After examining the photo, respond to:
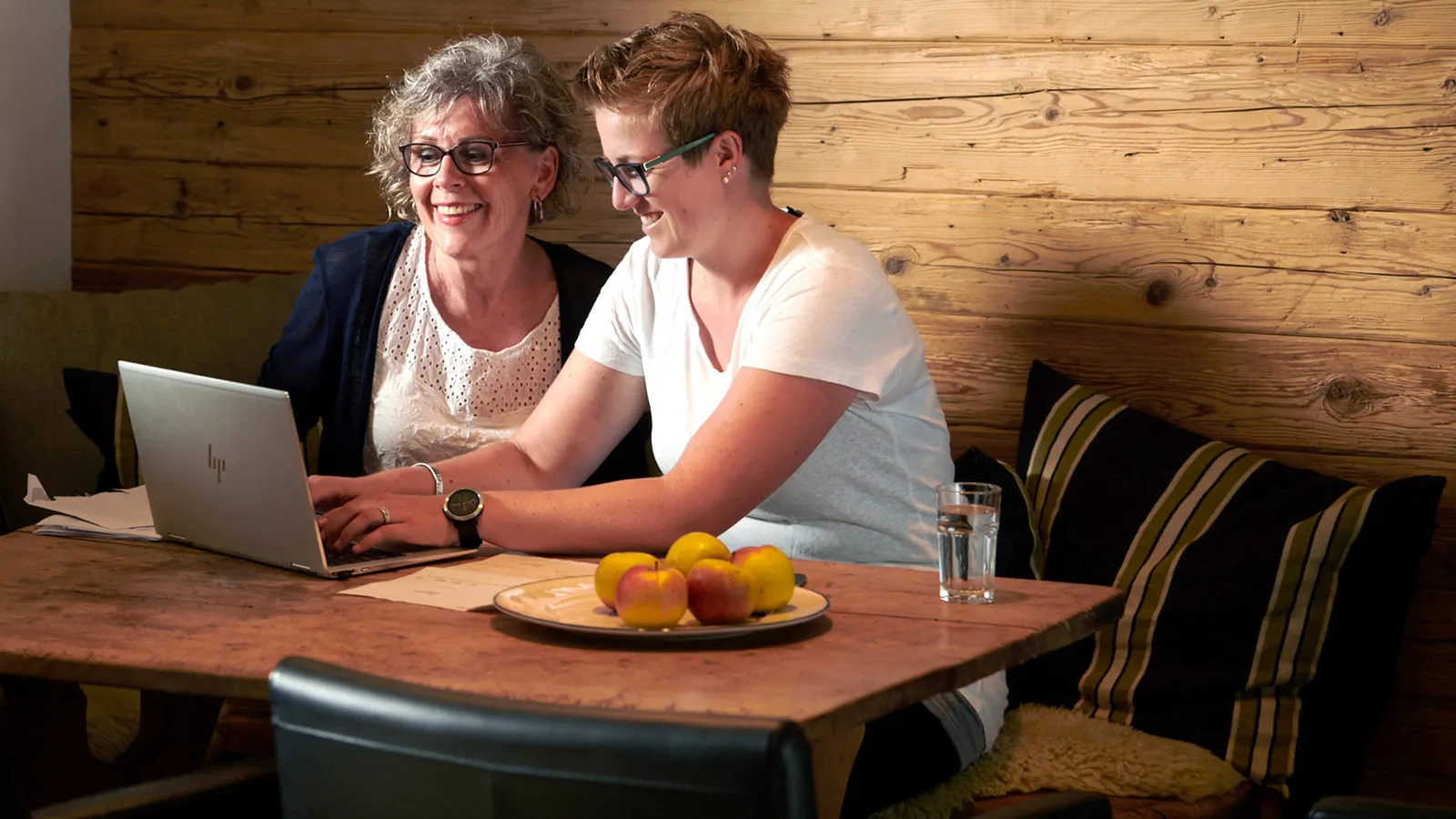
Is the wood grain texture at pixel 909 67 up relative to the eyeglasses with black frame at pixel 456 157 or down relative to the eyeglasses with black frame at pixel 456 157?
up

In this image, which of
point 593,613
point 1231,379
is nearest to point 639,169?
point 593,613

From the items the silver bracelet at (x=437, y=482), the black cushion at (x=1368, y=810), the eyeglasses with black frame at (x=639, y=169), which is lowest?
the black cushion at (x=1368, y=810)

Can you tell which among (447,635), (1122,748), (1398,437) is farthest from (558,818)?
(1398,437)

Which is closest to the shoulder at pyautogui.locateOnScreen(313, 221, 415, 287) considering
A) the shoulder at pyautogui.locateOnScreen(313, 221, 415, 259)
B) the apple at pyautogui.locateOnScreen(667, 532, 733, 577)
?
the shoulder at pyautogui.locateOnScreen(313, 221, 415, 259)

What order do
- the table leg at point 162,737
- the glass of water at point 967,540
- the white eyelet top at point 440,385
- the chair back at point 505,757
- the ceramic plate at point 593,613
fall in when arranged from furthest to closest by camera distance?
the white eyelet top at point 440,385, the table leg at point 162,737, the glass of water at point 967,540, the ceramic plate at point 593,613, the chair back at point 505,757

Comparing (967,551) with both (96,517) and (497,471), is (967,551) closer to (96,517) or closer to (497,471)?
(497,471)

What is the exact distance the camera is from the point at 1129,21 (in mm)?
2402

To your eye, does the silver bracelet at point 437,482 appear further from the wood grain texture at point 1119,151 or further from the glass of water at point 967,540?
the wood grain texture at point 1119,151

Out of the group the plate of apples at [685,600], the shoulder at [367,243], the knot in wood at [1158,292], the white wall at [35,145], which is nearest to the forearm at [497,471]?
the shoulder at [367,243]

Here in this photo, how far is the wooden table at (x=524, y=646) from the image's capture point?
3.96ft

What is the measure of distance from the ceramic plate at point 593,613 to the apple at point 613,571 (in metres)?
0.02

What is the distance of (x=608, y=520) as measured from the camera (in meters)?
1.73

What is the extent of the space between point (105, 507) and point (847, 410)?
3.10ft

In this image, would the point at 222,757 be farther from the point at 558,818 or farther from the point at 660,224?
the point at 558,818
